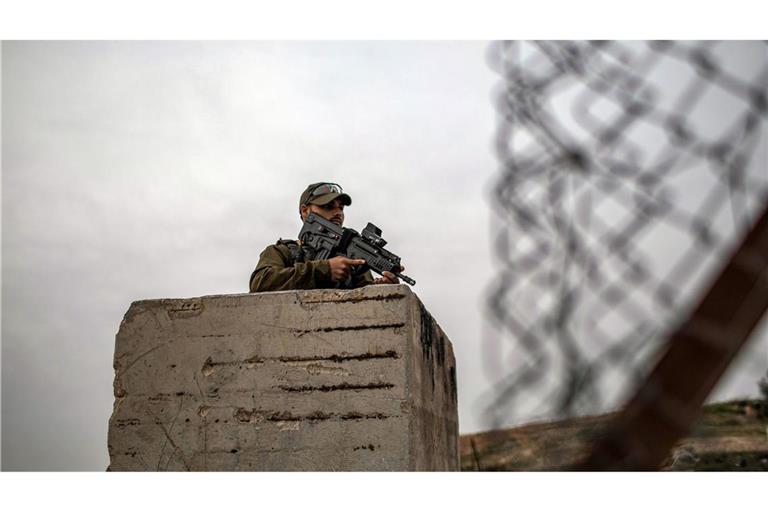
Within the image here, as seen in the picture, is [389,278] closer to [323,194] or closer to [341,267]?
[341,267]

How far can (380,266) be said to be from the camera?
12.0 feet

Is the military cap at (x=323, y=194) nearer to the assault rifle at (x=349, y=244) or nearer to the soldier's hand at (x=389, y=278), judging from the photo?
the assault rifle at (x=349, y=244)

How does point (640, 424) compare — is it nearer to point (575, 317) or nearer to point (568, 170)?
point (575, 317)

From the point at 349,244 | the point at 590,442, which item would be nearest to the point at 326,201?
the point at 349,244

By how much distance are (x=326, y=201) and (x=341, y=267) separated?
0.59 metres

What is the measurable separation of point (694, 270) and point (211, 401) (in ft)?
8.59

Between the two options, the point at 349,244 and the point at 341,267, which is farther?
the point at 349,244

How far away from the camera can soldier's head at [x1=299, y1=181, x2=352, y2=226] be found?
3.99 metres

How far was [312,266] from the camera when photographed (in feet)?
11.6

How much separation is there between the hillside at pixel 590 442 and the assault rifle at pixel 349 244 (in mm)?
955

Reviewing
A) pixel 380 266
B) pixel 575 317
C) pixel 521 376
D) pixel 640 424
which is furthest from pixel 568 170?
pixel 380 266

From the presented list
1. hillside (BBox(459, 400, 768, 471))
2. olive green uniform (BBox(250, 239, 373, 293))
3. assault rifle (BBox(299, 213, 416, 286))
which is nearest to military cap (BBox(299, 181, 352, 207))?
assault rifle (BBox(299, 213, 416, 286))

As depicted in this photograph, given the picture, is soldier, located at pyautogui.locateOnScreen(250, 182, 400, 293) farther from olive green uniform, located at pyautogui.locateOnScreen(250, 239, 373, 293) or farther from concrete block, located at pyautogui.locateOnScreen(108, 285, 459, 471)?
concrete block, located at pyautogui.locateOnScreen(108, 285, 459, 471)

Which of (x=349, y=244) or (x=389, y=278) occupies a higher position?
(x=349, y=244)
